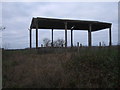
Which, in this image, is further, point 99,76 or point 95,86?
point 99,76

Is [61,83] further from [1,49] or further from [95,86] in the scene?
[1,49]

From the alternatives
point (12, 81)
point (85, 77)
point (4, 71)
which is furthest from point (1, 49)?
point (85, 77)

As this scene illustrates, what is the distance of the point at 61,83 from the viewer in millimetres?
5598

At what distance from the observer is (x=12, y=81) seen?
606cm

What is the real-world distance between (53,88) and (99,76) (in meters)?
1.92

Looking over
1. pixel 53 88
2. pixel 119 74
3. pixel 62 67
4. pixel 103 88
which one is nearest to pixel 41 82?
pixel 53 88

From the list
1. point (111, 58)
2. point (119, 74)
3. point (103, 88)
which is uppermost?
point (111, 58)

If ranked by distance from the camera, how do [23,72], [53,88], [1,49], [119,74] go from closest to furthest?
[53,88] < [119,74] < [23,72] < [1,49]

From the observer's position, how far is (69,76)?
19.9 ft

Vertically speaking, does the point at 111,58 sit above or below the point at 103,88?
above

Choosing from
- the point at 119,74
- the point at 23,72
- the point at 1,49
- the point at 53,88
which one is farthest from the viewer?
the point at 1,49

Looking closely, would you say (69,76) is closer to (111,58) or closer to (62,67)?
(62,67)

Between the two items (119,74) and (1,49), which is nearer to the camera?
(119,74)

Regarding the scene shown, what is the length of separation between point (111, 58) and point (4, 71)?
4.84 meters
